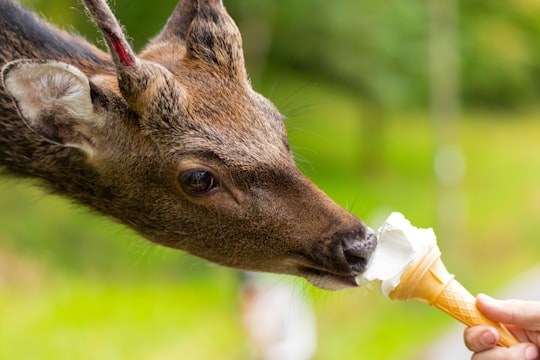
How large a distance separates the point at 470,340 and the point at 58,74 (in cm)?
239

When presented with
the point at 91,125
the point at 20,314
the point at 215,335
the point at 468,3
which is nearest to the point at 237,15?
the point at 215,335

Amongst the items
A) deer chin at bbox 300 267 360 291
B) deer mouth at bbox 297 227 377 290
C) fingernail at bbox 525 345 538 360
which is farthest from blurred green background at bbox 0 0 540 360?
fingernail at bbox 525 345 538 360

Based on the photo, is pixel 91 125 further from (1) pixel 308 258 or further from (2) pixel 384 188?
(2) pixel 384 188

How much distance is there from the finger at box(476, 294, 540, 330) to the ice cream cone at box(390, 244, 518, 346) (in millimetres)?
35

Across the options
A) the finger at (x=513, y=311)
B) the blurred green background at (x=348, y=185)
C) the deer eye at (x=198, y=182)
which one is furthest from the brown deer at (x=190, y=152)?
the finger at (x=513, y=311)

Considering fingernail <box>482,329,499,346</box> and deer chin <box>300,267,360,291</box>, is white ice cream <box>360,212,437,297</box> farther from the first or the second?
fingernail <box>482,329,499,346</box>

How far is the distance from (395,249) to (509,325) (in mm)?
675

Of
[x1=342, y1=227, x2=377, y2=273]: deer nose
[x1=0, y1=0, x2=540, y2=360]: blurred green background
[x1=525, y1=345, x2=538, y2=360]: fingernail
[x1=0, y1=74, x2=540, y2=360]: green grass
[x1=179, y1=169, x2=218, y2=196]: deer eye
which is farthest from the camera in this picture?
[x1=0, y1=0, x2=540, y2=360]: blurred green background

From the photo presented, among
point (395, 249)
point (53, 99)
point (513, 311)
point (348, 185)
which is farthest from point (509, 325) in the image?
point (348, 185)

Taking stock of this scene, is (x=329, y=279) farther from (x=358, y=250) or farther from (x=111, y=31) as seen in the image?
(x=111, y=31)

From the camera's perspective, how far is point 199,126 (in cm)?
469

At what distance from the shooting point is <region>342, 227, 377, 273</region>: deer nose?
452 centimetres

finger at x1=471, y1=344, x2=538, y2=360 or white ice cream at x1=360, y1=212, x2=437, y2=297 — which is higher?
white ice cream at x1=360, y1=212, x2=437, y2=297

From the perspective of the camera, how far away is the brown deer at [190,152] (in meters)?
4.55
